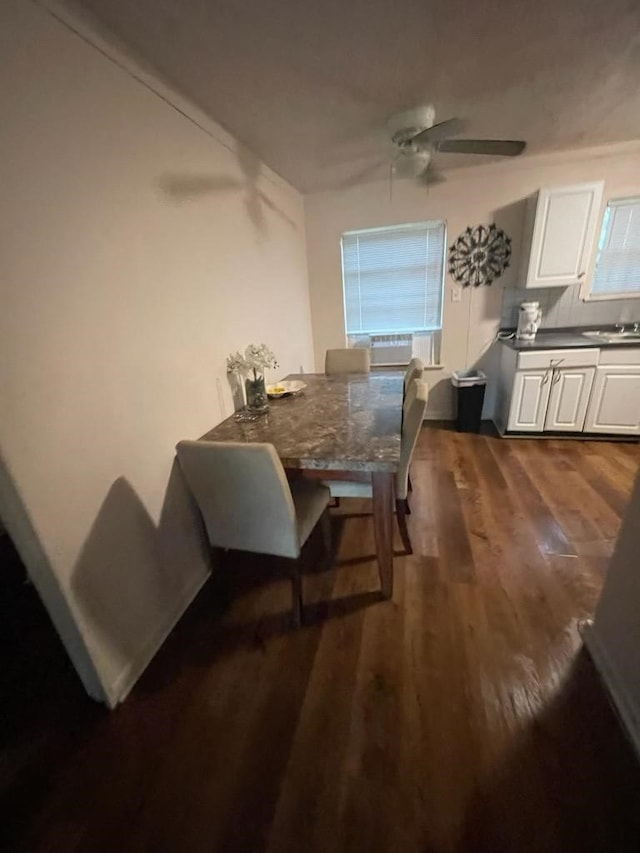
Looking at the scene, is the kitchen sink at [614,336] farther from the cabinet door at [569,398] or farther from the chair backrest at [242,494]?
the chair backrest at [242,494]

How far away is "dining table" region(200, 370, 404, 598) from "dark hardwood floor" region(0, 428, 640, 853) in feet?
1.24

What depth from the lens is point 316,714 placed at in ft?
3.83

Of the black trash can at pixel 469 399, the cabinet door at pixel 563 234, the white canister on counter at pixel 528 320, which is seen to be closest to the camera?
the cabinet door at pixel 563 234

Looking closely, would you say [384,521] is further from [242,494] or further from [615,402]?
[615,402]

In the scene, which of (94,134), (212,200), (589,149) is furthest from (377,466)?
(589,149)

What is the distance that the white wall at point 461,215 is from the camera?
2760 mm

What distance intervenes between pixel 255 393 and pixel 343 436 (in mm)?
776

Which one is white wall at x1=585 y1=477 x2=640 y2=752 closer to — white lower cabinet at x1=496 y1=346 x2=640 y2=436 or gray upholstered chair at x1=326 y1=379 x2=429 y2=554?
gray upholstered chair at x1=326 y1=379 x2=429 y2=554

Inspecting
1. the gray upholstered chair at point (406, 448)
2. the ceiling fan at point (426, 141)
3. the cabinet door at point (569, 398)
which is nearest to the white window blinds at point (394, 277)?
the ceiling fan at point (426, 141)

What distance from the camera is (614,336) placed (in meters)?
2.92

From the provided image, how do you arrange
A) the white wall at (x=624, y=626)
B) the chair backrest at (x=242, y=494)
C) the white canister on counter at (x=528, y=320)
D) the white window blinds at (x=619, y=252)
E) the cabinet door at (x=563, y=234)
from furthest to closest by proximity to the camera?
1. the white canister on counter at (x=528, y=320)
2. the white window blinds at (x=619, y=252)
3. the cabinet door at (x=563, y=234)
4. the chair backrest at (x=242, y=494)
5. the white wall at (x=624, y=626)

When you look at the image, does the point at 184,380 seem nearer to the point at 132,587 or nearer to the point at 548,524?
the point at 132,587

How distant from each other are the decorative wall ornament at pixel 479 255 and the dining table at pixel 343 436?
5.76ft

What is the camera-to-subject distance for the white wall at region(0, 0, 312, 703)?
950 millimetres
